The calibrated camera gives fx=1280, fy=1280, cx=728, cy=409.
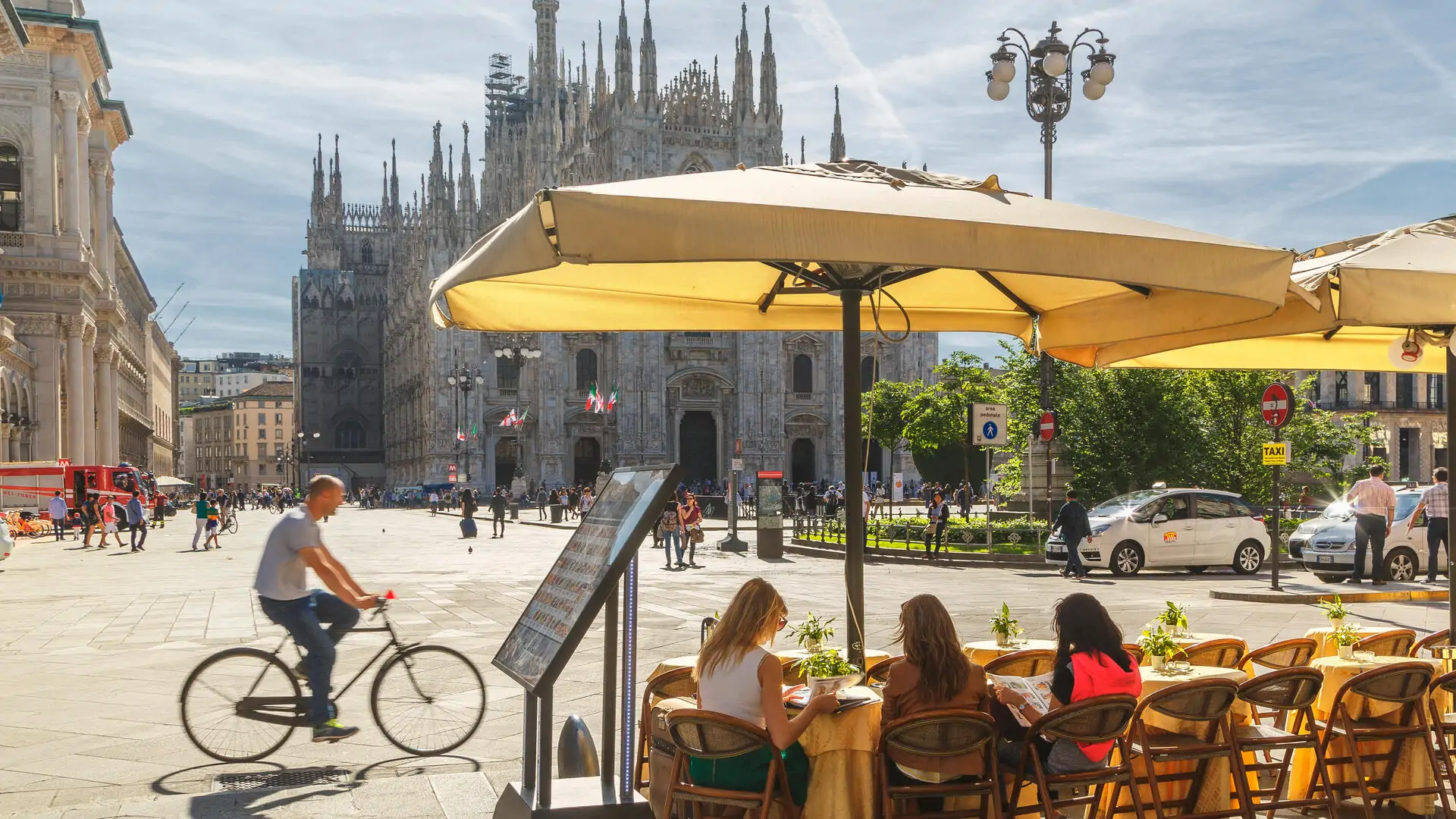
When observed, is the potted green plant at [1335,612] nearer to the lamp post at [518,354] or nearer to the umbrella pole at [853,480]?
the umbrella pole at [853,480]

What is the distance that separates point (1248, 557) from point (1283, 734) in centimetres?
1491

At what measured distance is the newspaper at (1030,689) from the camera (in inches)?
180

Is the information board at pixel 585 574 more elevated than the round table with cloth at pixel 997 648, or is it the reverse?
the information board at pixel 585 574

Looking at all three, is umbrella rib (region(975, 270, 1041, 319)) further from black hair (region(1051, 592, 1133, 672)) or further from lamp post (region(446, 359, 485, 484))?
lamp post (region(446, 359, 485, 484))

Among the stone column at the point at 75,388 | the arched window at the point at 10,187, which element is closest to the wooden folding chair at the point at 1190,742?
the stone column at the point at 75,388

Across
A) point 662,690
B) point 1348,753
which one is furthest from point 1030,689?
point 1348,753

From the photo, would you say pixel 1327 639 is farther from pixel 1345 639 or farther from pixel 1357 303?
pixel 1357 303

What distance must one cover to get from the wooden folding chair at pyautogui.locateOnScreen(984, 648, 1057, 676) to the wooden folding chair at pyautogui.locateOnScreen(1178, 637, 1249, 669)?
627 millimetres

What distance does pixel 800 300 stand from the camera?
6309 millimetres

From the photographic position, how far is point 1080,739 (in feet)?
14.4

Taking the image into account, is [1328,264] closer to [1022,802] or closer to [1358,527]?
[1022,802]

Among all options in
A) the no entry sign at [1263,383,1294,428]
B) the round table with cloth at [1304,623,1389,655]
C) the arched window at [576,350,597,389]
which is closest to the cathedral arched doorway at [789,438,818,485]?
the arched window at [576,350,597,389]

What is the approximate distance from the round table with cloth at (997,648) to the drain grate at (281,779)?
10.2ft

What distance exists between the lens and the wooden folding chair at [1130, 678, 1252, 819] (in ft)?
14.8
